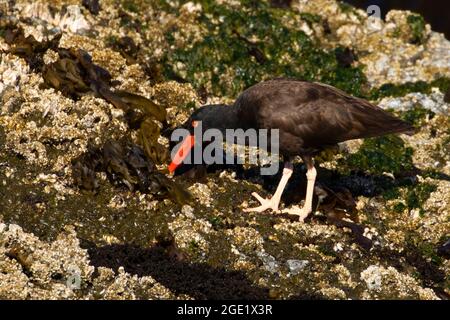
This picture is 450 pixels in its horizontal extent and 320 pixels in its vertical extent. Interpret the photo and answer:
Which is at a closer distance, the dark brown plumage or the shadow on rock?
the shadow on rock

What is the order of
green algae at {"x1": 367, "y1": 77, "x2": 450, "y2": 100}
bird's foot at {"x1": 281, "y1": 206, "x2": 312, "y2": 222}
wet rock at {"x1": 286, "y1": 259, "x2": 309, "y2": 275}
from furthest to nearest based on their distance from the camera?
1. green algae at {"x1": 367, "y1": 77, "x2": 450, "y2": 100}
2. bird's foot at {"x1": 281, "y1": 206, "x2": 312, "y2": 222}
3. wet rock at {"x1": 286, "y1": 259, "x2": 309, "y2": 275}

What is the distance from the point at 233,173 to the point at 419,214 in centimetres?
320

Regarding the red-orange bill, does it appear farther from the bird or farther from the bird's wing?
the bird's wing

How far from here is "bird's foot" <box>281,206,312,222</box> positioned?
12.5 metres

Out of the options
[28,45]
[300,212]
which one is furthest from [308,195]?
[28,45]

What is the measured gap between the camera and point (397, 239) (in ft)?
41.0

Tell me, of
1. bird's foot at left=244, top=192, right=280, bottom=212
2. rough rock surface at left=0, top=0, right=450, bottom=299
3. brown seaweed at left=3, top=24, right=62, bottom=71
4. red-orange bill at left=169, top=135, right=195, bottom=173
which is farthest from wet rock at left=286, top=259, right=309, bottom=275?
brown seaweed at left=3, top=24, right=62, bottom=71

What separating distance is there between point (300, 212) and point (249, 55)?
5063mm

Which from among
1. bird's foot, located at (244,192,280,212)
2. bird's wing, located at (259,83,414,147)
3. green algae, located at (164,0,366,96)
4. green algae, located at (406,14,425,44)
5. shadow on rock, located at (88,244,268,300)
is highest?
green algae, located at (406,14,425,44)

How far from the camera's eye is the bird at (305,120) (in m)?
12.6

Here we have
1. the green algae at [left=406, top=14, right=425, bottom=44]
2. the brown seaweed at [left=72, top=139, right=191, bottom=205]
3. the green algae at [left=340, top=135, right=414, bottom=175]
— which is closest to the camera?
the brown seaweed at [left=72, top=139, right=191, bottom=205]

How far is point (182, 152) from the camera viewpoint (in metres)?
13.2

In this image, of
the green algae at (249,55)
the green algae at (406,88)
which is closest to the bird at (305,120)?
the green algae at (249,55)

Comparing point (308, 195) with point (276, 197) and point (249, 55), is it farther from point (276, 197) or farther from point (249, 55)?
point (249, 55)
